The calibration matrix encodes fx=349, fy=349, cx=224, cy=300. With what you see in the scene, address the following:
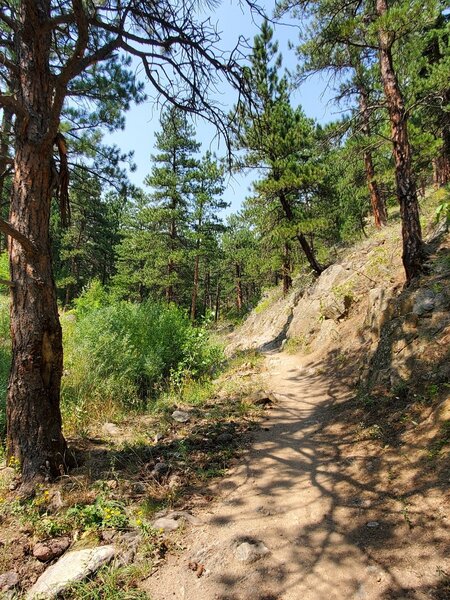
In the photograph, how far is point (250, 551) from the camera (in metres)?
2.59

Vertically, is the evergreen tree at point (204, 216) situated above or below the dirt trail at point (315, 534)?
above

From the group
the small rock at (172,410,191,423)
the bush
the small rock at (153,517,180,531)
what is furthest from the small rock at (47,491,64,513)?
the small rock at (172,410,191,423)

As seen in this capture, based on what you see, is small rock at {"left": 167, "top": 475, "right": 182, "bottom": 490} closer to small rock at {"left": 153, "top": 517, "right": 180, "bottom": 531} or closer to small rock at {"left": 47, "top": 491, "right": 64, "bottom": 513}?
small rock at {"left": 153, "top": 517, "right": 180, "bottom": 531}

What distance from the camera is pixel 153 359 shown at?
681 cm

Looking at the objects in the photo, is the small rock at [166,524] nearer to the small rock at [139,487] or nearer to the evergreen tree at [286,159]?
the small rock at [139,487]

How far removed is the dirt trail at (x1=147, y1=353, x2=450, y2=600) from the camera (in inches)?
87.4

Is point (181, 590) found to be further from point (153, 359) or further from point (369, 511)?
point (153, 359)

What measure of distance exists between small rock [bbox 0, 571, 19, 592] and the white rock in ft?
0.48

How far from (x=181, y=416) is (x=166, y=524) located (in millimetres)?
2496

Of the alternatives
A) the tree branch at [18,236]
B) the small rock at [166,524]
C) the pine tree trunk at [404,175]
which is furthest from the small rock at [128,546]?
the pine tree trunk at [404,175]

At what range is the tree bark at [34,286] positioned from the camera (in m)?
3.46

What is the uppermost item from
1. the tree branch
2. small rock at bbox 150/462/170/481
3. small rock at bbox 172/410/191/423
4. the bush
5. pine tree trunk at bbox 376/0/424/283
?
pine tree trunk at bbox 376/0/424/283

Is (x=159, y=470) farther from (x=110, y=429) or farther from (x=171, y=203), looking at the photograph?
(x=171, y=203)

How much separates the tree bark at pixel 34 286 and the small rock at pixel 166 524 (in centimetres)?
130
